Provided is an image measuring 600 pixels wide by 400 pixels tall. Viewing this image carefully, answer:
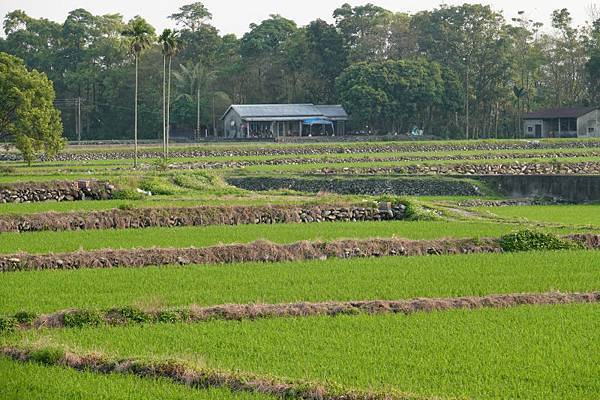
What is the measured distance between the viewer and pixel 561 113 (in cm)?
7088

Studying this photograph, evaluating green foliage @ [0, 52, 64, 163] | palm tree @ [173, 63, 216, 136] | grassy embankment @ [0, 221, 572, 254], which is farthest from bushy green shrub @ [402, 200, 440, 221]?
palm tree @ [173, 63, 216, 136]

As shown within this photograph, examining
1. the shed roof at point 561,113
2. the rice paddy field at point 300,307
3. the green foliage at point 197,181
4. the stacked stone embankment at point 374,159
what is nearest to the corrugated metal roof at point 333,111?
the shed roof at point 561,113

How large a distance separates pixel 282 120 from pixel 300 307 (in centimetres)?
5817

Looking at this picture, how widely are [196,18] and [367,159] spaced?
36.2m

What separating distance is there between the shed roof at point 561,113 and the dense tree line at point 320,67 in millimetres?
2951

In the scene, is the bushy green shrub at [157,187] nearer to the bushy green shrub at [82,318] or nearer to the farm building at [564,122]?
the bushy green shrub at [82,318]

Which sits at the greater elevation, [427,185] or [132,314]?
[427,185]

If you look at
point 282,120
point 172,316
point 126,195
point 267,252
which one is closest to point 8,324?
point 172,316

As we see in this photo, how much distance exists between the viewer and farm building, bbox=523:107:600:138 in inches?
2761

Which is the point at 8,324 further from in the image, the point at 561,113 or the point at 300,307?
the point at 561,113

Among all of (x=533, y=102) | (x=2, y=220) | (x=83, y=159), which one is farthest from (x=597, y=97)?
(x=2, y=220)

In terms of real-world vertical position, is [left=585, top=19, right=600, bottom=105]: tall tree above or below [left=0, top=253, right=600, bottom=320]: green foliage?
above

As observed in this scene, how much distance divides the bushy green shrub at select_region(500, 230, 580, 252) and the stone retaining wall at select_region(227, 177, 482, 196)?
62.2ft

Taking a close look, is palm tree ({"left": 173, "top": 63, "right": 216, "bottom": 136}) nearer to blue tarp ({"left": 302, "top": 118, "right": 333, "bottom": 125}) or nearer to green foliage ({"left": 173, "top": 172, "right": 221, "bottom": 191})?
blue tarp ({"left": 302, "top": 118, "right": 333, "bottom": 125})
